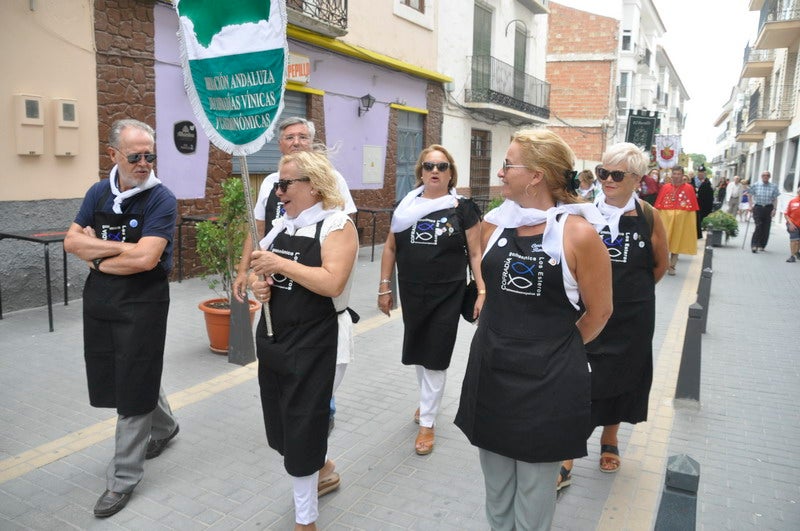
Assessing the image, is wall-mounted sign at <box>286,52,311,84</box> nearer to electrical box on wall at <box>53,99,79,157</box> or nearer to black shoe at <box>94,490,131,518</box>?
electrical box on wall at <box>53,99,79,157</box>

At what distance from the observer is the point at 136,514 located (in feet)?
11.2

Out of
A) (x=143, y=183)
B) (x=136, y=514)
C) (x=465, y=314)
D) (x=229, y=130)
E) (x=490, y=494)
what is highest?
(x=229, y=130)

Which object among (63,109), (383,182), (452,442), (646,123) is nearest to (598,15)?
(646,123)

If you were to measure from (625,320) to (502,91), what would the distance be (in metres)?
17.4

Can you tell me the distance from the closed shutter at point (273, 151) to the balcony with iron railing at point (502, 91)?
24.1ft

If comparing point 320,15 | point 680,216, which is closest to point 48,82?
point 320,15

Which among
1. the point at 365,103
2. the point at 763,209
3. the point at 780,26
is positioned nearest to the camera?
the point at 365,103

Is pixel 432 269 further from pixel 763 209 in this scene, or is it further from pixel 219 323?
pixel 763 209

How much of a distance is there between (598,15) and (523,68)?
14.1 metres

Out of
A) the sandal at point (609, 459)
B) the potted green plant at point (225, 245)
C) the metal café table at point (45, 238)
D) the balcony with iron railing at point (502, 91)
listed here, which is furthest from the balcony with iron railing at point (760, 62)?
the metal café table at point (45, 238)

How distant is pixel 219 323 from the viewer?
605 cm

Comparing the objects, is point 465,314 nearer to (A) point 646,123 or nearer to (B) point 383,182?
(B) point 383,182

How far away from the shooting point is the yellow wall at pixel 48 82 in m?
7.07

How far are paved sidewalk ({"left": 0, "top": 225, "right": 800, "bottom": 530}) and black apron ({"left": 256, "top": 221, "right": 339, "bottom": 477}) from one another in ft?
2.09
